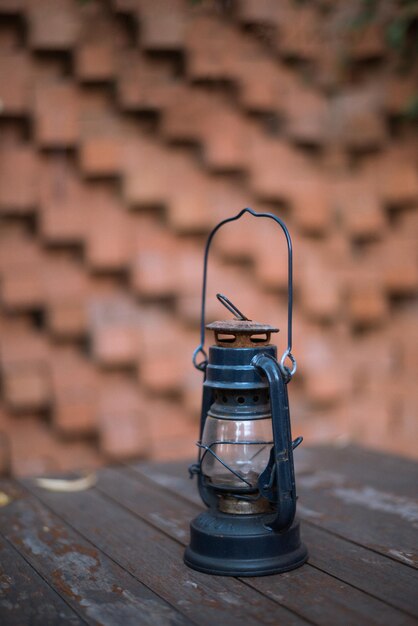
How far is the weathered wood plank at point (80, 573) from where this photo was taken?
3.08 feet

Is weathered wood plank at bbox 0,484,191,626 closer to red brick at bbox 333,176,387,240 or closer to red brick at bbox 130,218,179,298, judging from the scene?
red brick at bbox 130,218,179,298

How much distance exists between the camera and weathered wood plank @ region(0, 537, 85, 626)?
0.93m

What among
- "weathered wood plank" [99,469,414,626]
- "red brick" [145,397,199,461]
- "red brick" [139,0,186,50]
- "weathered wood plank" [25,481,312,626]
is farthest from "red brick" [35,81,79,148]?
"weathered wood plank" [99,469,414,626]

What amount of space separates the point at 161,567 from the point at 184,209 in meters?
1.33

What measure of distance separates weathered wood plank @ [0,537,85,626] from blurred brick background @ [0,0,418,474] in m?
1.08

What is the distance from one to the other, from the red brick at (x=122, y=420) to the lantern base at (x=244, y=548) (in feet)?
3.87

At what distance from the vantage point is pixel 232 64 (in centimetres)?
231

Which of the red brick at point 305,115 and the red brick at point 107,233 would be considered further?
the red brick at point 305,115

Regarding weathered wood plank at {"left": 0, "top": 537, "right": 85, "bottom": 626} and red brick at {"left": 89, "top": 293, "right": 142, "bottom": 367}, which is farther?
red brick at {"left": 89, "top": 293, "right": 142, "bottom": 367}

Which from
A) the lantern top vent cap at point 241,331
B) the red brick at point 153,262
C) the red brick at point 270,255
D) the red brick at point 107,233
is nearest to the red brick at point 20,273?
the red brick at point 107,233

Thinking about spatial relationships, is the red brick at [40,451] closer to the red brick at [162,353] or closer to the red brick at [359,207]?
the red brick at [162,353]

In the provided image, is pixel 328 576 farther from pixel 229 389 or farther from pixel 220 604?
pixel 229 389

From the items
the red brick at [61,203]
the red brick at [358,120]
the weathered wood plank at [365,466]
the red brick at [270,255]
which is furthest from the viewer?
the red brick at [358,120]

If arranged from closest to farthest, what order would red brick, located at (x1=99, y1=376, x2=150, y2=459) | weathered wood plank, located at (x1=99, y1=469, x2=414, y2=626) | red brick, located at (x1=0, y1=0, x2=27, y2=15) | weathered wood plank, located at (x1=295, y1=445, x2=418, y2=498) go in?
weathered wood plank, located at (x1=99, y1=469, x2=414, y2=626) < weathered wood plank, located at (x1=295, y1=445, x2=418, y2=498) < red brick, located at (x1=0, y1=0, x2=27, y2=15) < red brick, located at (x1=99, y1=376, x2=150, y2=459)
